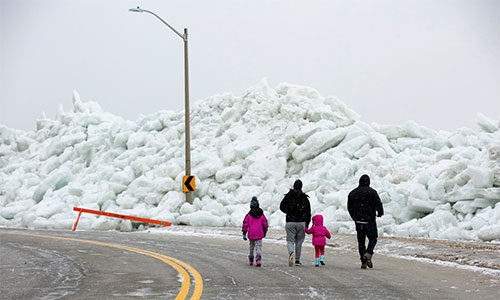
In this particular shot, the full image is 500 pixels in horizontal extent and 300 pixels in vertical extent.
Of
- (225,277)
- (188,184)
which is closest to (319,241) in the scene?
(225,277)

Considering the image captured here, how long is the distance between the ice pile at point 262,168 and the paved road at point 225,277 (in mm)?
5689

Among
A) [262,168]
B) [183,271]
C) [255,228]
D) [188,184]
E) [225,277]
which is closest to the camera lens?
[225,277]

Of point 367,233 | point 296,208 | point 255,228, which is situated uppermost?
point 296,208

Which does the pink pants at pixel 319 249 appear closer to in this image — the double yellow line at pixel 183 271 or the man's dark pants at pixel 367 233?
the man's dark pants at pixel 367 233

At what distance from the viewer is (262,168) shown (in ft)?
88.8

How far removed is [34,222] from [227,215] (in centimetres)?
976

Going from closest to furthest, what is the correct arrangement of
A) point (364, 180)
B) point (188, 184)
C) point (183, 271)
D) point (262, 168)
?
point (183, 271), point (364, 180), point (188, 184), point (262, 168)

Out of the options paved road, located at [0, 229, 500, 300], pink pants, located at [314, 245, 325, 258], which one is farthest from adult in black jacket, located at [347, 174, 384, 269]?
pink pants, located at [314, 245, 325, 258]

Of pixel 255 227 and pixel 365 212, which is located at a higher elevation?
pixel 365 212

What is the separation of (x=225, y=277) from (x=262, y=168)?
1710 centimetres

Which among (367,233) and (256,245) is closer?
(367,233)

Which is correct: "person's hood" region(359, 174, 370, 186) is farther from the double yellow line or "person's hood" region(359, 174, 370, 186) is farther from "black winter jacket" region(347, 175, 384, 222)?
the double yellow line

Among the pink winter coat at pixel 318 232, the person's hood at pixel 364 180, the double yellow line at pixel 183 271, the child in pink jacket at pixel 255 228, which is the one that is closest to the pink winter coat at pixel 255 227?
the child in pink jacket at pixel 255 228

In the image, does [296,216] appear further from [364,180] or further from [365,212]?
[364,180]
